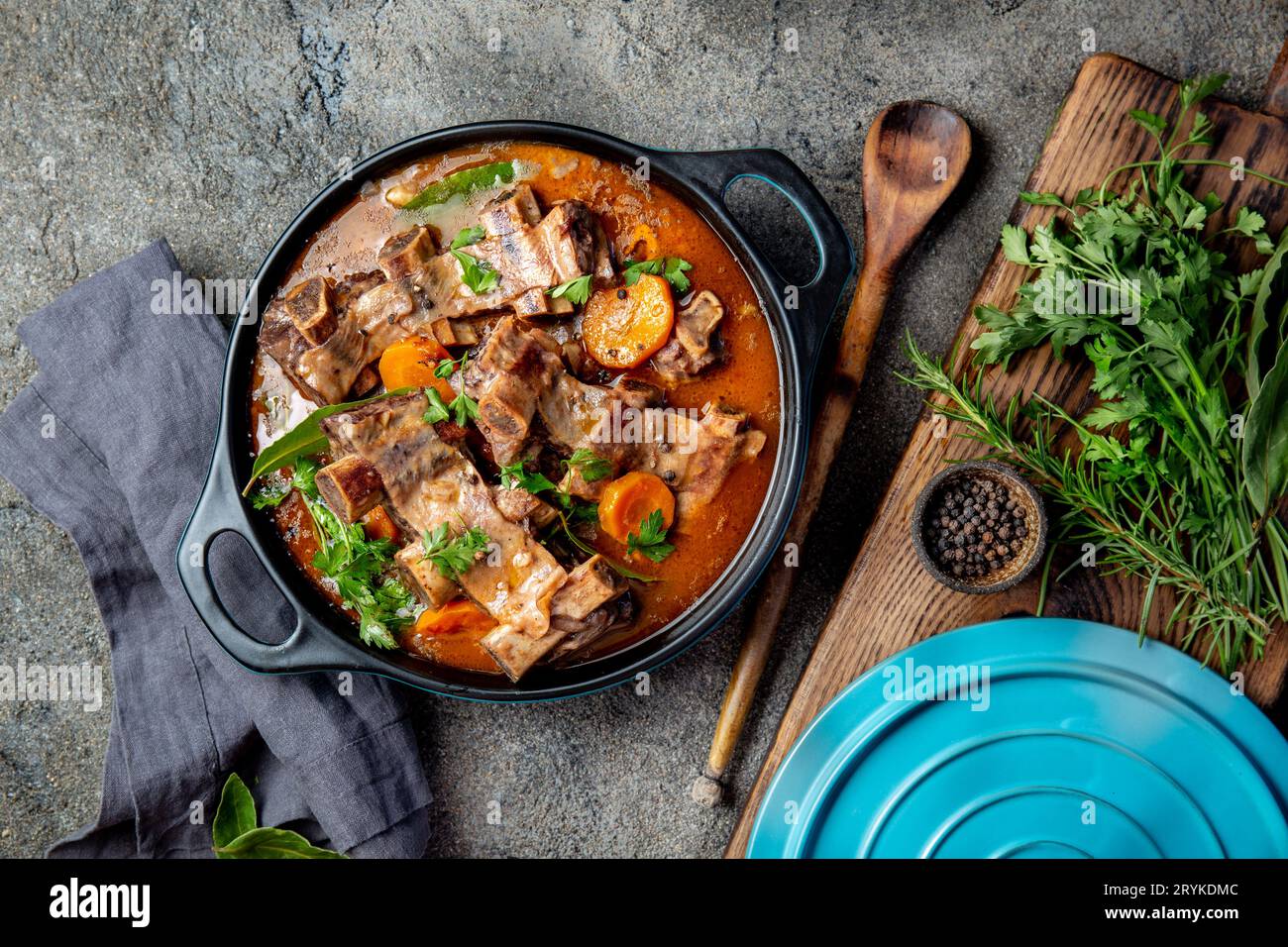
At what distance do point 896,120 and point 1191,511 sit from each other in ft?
4.10

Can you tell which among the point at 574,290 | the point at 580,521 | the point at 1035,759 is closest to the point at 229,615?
the point at 580,521

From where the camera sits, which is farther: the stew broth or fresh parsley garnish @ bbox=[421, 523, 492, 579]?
the stew broth

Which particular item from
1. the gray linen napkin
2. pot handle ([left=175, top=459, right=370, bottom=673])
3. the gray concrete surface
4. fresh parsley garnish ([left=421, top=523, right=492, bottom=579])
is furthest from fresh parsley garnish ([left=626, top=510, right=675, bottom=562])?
the gray linen napkin

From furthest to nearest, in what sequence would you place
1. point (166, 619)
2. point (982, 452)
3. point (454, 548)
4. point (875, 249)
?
point (166, 619), point (875, 249), point (982, 452), point (454, 548)

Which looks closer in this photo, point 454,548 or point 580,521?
point 454,548

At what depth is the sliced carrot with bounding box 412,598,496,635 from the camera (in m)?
2.21

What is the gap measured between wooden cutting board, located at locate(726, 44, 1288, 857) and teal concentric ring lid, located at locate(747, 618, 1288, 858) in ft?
0.38

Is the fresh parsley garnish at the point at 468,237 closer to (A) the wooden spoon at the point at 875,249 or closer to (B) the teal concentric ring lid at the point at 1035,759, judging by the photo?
(A) the wooden spoon at the point at 875,249

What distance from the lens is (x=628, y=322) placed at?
221 cm

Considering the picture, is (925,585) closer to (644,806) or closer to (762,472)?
(762,472)

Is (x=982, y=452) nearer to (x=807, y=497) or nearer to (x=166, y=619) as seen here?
(x=807, y=497)

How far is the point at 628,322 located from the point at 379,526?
2.61 feet

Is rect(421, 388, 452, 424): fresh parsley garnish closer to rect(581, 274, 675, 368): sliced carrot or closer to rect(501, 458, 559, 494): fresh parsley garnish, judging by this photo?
rect(501, 458, 559, 494): fresh parsley garnish
